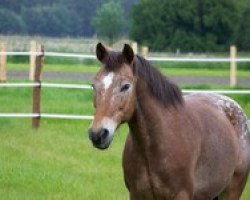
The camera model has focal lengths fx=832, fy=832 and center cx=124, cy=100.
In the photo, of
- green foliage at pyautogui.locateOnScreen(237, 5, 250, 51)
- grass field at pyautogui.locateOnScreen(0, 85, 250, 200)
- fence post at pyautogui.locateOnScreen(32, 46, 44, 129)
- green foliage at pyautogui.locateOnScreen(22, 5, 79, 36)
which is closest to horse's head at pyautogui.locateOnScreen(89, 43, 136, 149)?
grass field at pyautogui.locateOnScreen(0, 85, 250, 200)

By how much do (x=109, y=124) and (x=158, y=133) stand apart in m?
0.74

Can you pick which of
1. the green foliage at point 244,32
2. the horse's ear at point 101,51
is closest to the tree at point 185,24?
the green foliage at point 244,32

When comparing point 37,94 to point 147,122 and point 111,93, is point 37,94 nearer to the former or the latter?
point 147,122

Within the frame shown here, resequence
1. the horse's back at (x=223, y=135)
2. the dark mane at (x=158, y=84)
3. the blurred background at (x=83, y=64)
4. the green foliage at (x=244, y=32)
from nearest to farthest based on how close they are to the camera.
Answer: the dark mane at (x=158, y=84), the horse's back at (x=223, y=135), the blurred background at (x=83, y=64), the green foliage at (x=244, y=32)

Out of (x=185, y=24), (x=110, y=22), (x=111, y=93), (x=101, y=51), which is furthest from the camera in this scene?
(x=110, y=22)

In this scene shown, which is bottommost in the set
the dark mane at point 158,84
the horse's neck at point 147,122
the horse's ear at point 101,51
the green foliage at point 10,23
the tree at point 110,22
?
the green foliage at point 10,23

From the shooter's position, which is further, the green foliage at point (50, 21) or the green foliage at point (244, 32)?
the green foliage at point (50, 21)

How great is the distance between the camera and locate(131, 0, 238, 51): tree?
135 feet

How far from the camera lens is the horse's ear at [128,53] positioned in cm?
546

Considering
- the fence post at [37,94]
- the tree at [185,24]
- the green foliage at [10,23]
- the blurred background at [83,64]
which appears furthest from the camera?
the green foliage at [10,23]

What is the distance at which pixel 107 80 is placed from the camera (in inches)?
212

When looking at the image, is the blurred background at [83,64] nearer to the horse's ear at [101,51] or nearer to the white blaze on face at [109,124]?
the horse's ear at [101,51]

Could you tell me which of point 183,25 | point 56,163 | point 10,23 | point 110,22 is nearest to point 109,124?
point 56,163

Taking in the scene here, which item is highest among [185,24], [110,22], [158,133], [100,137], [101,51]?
[101,51]
